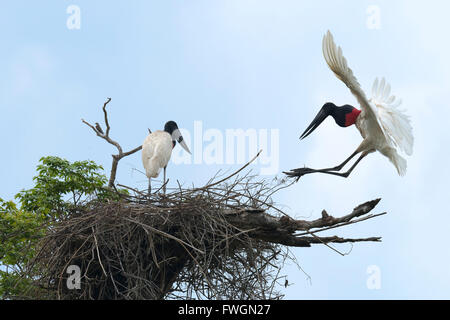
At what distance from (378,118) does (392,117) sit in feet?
1.06

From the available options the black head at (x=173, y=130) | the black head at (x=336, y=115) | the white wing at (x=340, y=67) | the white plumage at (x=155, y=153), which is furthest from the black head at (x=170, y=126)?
the white wing at (x=340, y=67)

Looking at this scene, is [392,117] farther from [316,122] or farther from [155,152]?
[155,152]

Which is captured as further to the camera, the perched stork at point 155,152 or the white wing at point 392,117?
the perched stork at point 155,152

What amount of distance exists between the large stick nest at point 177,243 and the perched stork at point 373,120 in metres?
1.04

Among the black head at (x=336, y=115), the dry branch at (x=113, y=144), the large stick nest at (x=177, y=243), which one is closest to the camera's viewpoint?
the large stick nest at (x=177, y=243)

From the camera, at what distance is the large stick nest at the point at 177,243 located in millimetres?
6551

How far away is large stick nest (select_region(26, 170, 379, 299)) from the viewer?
6551mm

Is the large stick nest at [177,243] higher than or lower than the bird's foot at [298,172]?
lower

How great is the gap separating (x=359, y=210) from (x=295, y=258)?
1049 millimetres
